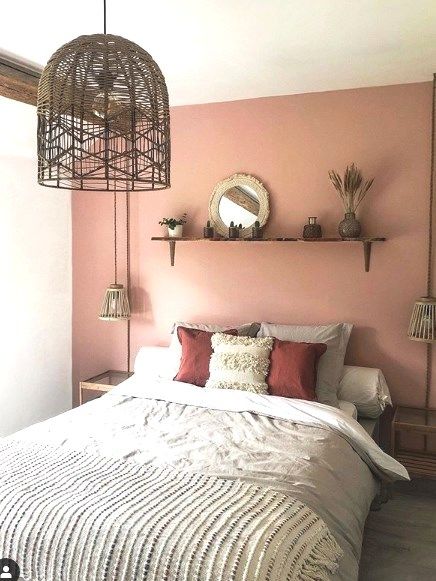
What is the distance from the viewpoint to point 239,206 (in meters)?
3.82

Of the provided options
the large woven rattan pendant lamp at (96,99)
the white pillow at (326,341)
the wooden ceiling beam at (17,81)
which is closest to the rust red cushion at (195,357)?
the white pillow at (326,341)

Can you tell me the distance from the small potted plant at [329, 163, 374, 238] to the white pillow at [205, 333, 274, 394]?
82 centimetres

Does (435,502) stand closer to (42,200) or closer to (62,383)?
(62,383)

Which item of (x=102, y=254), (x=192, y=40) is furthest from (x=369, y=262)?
(x=102, y=254)

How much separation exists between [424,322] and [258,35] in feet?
5.93

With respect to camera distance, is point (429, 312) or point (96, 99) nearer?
point (96, 99)

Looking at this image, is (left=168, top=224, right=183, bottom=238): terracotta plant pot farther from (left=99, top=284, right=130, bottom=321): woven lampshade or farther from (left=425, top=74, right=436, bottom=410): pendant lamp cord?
(left=425, top=74, right=436, bottom=410): pendant lamp cord

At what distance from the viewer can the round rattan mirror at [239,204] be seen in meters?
3.75

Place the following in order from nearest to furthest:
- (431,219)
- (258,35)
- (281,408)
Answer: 1. (258,35)
2. (281,408)
3. (431,219)

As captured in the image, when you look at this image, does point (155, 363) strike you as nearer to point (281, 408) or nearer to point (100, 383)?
point (100, 383)

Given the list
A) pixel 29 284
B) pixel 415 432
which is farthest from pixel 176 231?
pixel 415 432

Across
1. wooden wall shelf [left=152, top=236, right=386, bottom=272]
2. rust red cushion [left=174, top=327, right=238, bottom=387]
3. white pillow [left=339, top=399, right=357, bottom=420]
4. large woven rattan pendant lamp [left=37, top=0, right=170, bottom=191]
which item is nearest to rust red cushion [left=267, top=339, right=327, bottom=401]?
white pillow [left=339, top=399, right=357, bottom=420]

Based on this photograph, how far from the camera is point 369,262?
11.6 feet

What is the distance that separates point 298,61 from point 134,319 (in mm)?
2165
